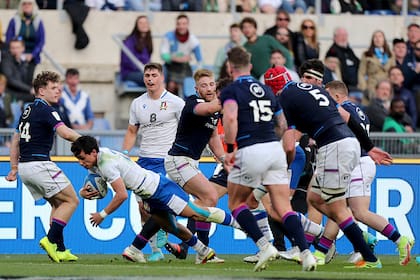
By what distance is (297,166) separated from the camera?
17.6 meters

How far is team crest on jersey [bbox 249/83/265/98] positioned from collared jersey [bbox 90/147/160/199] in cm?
170

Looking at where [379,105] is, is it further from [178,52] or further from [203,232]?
[203,232]

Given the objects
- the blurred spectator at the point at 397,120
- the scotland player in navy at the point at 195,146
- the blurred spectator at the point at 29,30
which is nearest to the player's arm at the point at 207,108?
the scotland player in navy at the point at 195,146

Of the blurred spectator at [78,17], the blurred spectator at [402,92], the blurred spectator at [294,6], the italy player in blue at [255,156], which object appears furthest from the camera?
the blurred spectator at [294,6]

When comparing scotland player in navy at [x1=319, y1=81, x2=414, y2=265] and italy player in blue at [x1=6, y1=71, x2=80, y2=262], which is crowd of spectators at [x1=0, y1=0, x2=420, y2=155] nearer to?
italy player in blue at [x1=6, y1=71, x2=80, y2=262]

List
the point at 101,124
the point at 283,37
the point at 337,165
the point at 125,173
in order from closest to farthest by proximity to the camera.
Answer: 1. the point at 337,165
2. the point at 125,173
3. the point at 101,124
4. the point at 283,37

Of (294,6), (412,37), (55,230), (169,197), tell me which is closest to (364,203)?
(169,197)

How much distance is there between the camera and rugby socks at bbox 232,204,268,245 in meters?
14.5

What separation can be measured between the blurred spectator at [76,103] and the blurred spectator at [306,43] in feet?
12.4

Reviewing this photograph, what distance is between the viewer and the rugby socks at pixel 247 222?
1454cm

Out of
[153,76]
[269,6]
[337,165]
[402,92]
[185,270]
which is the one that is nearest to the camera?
[185,270]

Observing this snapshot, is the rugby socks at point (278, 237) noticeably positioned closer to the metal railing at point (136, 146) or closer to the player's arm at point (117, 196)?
the metal railing at point (136, 146)

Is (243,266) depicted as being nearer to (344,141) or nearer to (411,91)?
(344,141)

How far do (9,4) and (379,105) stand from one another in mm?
6717
